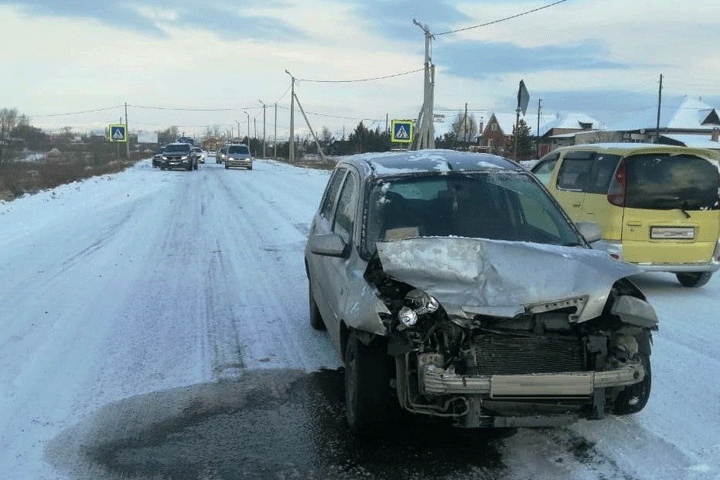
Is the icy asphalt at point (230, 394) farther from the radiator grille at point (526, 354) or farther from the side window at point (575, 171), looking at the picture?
the side window at point (575, 171)

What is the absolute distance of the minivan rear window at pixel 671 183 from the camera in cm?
799

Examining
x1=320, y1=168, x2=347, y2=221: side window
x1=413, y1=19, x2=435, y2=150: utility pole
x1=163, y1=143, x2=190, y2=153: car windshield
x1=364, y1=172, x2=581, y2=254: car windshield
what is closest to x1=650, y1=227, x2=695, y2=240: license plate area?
x1=364, y1=172, x2=581, y2=254: car windshield

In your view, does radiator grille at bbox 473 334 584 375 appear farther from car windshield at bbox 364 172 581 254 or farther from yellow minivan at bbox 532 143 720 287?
yellow minivan at bbox 532 143 720 287

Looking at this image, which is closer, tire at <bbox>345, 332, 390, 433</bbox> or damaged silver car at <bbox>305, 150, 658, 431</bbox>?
damaged silver car at <bbox>305, 150, 658, 431</bbox>

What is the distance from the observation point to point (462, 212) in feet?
16.9

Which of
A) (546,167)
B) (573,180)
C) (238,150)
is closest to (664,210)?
(573,180)

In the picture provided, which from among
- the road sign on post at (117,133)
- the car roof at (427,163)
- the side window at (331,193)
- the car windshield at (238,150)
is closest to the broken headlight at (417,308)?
the car roof at (427,163)

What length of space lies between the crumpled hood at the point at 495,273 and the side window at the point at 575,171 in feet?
15.8

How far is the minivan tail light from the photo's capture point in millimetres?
8023

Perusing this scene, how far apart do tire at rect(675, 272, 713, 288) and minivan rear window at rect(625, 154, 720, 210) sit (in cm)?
88

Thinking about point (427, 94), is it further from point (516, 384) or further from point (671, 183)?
point (516, 384)

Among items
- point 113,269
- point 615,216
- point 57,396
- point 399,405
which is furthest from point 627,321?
point 113,269

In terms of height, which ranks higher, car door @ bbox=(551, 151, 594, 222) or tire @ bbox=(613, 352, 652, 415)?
car door @ bbox=(551, 151, 594, 222)

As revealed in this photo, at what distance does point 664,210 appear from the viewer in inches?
314
